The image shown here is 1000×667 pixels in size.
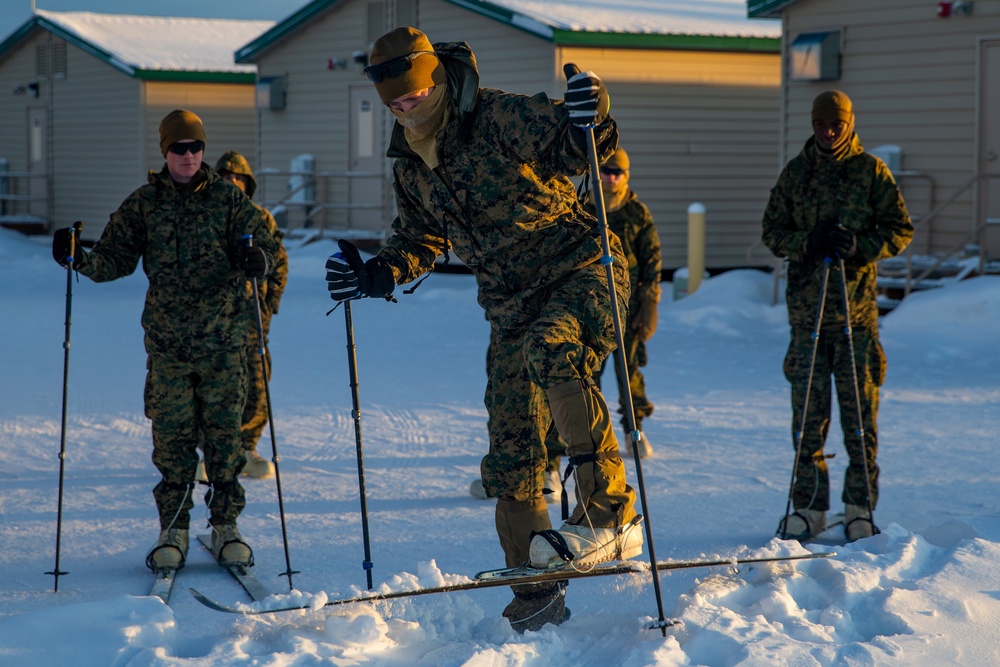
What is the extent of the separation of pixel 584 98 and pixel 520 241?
0.63 metres

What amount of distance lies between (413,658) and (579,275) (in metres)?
1.29

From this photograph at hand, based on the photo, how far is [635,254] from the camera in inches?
297

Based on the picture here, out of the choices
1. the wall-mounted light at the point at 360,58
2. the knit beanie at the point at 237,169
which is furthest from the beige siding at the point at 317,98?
the knit beanie at the point at 237,169

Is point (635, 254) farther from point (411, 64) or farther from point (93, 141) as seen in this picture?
point (93, 141)

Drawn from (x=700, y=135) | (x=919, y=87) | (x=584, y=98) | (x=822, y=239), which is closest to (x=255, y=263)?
(x=584, y=98)

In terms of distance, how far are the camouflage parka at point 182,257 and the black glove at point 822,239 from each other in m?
2.47

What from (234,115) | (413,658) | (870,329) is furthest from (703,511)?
(234,115)

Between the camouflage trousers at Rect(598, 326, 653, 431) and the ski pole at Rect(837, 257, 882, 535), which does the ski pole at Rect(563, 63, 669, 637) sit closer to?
the ski pole at Rect(837, 257, 882, 535)

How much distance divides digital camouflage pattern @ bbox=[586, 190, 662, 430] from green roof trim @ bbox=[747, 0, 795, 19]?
9217 mm

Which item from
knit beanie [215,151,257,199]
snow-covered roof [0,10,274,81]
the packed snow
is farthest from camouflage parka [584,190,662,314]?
snow-covered roof [0,10,274,81]

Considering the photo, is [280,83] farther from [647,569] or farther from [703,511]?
[647,569]

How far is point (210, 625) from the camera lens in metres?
4.56

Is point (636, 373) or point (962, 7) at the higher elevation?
point (962, 7)

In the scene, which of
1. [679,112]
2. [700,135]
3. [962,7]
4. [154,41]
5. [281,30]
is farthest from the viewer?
[154,41]
